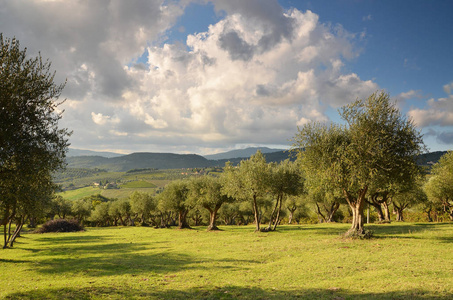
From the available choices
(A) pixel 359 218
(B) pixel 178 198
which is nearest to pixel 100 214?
(B) pixel 178 198

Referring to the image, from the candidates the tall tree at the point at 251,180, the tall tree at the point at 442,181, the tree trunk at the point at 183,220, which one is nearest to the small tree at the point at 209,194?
the tree trunk at the point at 183,220

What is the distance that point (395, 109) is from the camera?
1047 inches

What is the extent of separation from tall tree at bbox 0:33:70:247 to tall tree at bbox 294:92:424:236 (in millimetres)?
25122

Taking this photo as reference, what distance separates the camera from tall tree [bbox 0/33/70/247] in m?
15.1

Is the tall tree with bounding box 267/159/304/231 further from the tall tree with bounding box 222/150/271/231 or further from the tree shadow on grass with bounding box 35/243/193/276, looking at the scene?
the tree shadow on grass with bounding box 35/243/193/276

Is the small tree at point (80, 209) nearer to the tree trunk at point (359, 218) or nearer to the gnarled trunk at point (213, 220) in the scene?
the gnarled trunk at point (213, 220)

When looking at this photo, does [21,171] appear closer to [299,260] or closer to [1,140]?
[1,140]

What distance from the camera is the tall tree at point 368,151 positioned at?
2544cm

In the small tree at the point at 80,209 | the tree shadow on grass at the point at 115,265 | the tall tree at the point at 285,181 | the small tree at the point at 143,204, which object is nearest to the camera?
the tree shadow on grass at the point at 115,265

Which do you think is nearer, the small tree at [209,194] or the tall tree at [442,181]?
the tall tree at [442,181]

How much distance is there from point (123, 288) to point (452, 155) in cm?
5715

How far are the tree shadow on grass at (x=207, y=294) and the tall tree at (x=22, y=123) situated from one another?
7423mm

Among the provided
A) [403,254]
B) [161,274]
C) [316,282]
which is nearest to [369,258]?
[403,254]

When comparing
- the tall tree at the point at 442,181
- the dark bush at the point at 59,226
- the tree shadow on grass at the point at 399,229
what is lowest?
the dark bush at the point at 59,226
